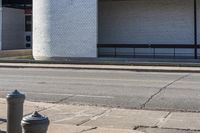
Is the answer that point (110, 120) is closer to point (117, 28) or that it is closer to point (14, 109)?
point (14, 109)

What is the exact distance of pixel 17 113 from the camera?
6.36 metres

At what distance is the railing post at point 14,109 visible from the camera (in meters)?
6.20

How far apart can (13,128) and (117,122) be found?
406cm

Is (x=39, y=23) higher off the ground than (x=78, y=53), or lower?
higher

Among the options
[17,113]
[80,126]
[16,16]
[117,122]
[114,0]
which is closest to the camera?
[17,113]

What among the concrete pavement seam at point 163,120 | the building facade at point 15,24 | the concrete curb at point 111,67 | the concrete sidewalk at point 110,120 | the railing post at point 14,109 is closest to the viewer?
the railing post at point 14,109

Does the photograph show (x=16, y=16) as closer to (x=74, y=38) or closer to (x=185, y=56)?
(x=74, y=38)

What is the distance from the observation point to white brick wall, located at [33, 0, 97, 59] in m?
33.0

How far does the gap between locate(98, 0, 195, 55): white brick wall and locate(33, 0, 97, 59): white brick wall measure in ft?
15.1

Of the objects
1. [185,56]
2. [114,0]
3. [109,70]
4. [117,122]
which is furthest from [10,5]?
[117,122]

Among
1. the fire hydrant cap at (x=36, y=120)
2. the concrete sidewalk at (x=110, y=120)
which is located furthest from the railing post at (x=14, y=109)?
the concrete sidewalk at (x=110, y=120)

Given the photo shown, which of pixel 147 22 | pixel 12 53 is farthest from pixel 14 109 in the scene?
pixel 12 53

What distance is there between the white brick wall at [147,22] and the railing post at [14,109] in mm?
29555

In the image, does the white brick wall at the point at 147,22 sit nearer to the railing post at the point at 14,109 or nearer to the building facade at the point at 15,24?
the building facade at the point at 15,24
